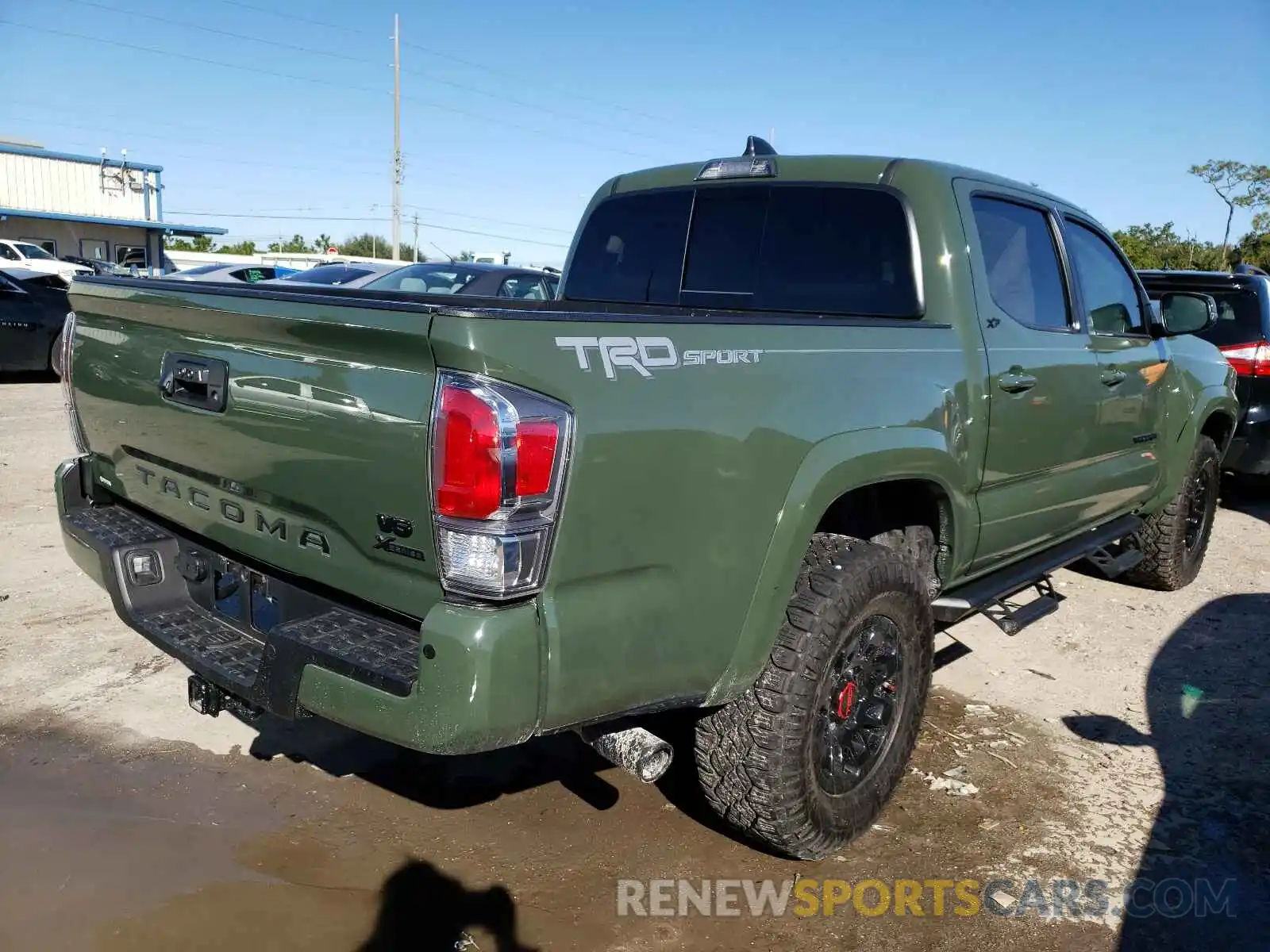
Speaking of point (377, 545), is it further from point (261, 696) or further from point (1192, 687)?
point (1192, 687)

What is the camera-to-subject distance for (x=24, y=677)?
4.07 meters

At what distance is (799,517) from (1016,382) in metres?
1.37

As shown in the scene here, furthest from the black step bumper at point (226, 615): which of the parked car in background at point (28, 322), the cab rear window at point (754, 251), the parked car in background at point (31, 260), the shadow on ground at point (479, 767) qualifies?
the parked car in background at point (31, 260)

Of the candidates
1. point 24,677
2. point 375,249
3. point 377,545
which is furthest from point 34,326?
point 375,249

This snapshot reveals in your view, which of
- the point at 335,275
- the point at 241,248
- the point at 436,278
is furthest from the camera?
the point at 241,248

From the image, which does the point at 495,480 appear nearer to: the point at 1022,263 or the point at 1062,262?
the point at 1022,263

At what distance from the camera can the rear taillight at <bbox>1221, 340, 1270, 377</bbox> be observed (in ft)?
23.3

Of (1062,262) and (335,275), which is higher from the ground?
(1062,262)

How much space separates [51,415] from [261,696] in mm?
8882

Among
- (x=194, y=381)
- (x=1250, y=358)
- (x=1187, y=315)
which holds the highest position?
(x=1187, y=315)

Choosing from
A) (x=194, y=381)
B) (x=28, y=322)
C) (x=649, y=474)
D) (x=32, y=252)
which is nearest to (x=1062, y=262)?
(x=649, y=474)

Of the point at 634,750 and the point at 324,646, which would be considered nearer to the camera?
the point at 324,646

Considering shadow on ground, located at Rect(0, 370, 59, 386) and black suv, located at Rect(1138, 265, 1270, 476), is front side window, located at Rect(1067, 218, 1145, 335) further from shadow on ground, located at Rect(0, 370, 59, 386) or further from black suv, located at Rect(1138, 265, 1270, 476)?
shadow on ground, located at Rect(0, 370, 59, 386)

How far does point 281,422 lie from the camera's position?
95.5 inches
